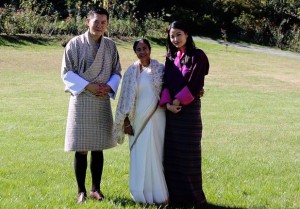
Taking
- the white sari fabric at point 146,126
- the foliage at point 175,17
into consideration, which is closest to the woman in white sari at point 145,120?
the white sari fabric at point 146,126

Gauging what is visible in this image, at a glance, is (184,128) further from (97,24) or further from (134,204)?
(97,24)

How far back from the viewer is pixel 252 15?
29.4m

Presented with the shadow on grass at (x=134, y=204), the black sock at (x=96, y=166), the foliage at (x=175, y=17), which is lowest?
the foliage at (x=175, y=17)

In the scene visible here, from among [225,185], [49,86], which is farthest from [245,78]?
[225,185]

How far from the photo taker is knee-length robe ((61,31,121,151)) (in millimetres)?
4863

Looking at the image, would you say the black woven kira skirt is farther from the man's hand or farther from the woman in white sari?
the man's hand

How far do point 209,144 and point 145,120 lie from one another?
3597 mm

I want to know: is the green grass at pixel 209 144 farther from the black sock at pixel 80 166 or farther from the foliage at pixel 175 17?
the foliage at pixel 175 17

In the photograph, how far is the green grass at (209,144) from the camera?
5.31 m

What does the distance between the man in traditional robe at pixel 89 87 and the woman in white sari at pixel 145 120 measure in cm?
17

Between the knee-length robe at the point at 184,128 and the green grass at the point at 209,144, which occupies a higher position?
the knee-length robe at the point at 184,128

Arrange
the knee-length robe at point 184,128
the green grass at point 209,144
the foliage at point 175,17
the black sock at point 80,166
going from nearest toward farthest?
the knee-length robe at point 184,128 → the black sock at point 80,166 → the green grass at point 209,144 → the foliage at point 175,17

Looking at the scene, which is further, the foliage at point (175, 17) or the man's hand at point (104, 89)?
the foliage at point (175, 17)

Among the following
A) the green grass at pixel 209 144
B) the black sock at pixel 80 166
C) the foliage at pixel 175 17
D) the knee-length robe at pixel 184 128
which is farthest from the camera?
the foliage at pixel 175 17
